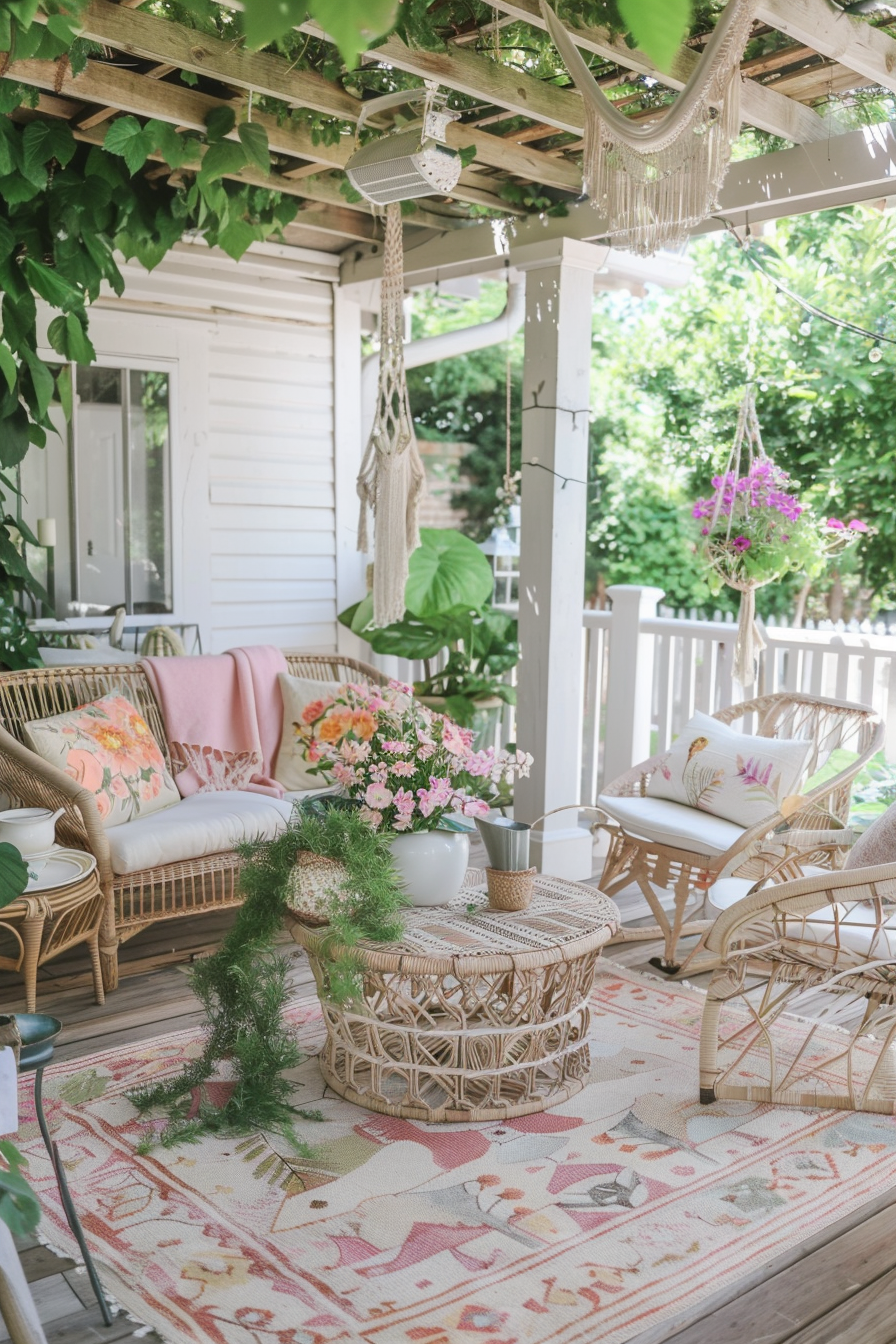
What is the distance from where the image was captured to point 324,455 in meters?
5.49

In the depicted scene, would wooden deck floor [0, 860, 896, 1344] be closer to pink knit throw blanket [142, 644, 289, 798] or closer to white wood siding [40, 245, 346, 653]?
pink knit throw blanket [142, 644, 289, 798]

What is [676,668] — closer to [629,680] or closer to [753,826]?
[629,680]

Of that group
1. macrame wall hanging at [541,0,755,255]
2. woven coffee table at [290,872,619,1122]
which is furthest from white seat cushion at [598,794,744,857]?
macrame wall hanging at [541,0,755,255]

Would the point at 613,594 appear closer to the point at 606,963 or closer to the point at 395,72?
the point at 606,963

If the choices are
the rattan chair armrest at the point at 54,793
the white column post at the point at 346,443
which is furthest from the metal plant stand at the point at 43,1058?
the white column post at the point at 346,443

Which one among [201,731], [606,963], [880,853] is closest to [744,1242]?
[880,853]

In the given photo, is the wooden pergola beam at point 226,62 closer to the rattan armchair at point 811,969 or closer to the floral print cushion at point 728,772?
the floral print cushion at point 728,772

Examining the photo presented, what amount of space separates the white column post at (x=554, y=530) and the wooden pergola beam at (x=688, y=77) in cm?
94

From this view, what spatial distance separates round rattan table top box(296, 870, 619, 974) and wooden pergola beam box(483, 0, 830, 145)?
1.93 metres

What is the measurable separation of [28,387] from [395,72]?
5.14 ft

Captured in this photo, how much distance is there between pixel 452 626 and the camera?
5250 mm

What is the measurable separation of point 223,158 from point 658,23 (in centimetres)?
332

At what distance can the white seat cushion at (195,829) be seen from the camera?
3455 mm

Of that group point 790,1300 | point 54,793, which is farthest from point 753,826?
point 54,793
